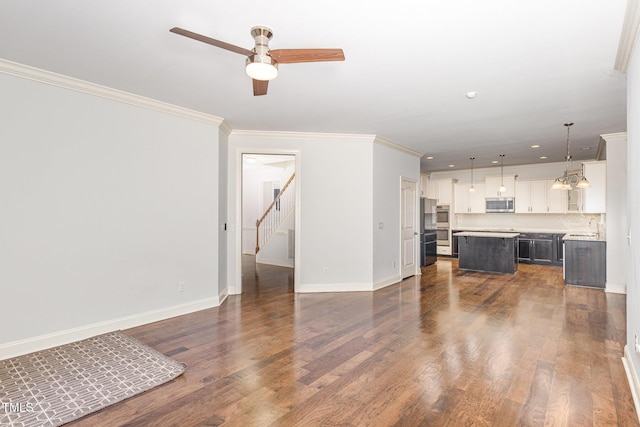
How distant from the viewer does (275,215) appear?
905 centimetres

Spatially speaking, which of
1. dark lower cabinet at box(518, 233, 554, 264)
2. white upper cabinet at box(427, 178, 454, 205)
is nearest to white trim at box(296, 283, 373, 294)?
white upper cabinet at box(427, 178, 454, 205)

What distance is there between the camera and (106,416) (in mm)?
2184

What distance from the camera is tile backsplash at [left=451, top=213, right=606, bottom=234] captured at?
8.49 m

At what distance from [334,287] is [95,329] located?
11.3ft

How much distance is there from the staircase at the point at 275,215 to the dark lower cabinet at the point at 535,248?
614cm

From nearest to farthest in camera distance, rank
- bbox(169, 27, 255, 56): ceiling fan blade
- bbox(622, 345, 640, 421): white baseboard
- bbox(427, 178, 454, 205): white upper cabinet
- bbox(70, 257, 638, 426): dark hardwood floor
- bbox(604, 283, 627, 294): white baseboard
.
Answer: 1. bbox(169, 27, 255, 56): ceiling fan blade
2. bbox(70, 257, 638, 426): dark hardwood floor
3. bbox(622, 345, 640, 421): white baseboard
4. bbox(604, 283, 627, 294): white baseboard
5. bbox(427, 178, 454, 205): white upper cabinet

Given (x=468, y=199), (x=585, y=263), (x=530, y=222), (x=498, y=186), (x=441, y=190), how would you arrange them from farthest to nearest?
(x=441, y=190), (x=468, y=199), (x=498, y=186), (x=530, y=222), (x=585, y=263)

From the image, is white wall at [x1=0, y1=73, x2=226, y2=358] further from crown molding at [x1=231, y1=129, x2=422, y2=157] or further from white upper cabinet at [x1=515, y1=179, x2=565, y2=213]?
white upper cabinet at [x1=515, y1=179, x2=565, y2=213]

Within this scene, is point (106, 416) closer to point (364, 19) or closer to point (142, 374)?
point (142, 374)

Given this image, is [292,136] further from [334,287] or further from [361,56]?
[361,56]

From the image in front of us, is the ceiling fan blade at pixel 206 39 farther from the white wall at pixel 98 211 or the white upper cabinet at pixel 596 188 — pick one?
the white upper cabinet at pixel 596 188

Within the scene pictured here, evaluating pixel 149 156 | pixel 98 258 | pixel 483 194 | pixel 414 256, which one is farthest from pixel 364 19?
pixel 483 194

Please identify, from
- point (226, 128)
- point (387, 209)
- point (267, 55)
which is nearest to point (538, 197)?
point (387, 209)

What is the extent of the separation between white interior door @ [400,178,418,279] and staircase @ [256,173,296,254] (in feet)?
9.34
